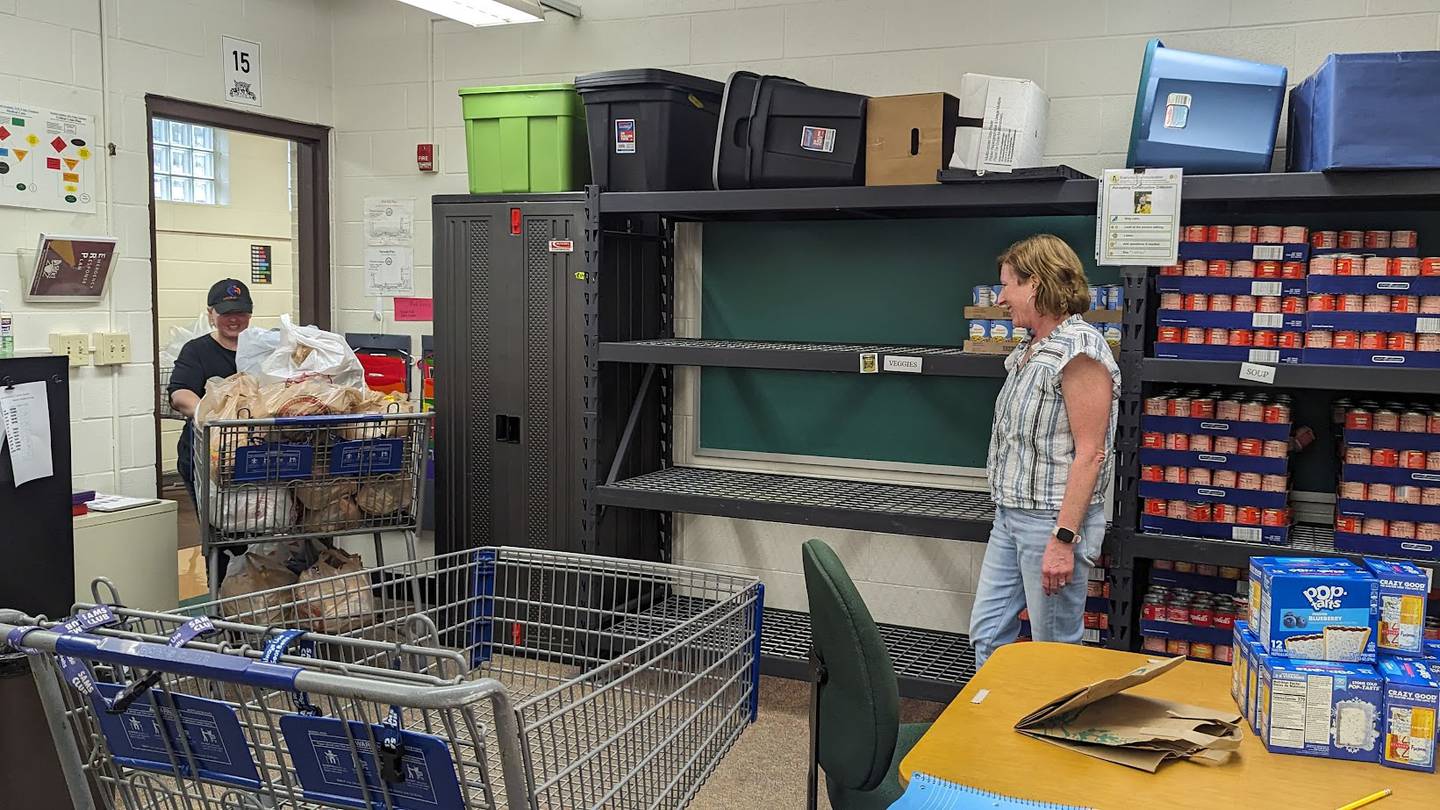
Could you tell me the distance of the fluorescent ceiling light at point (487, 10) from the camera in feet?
15.3

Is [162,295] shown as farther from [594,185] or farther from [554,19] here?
[594,185]

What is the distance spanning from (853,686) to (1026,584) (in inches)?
48.2

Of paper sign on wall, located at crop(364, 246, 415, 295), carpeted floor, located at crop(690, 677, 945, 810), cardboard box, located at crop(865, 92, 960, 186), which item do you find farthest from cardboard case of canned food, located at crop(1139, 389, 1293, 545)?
paper sign on wall, located at crop(364, 246, 415, 295)

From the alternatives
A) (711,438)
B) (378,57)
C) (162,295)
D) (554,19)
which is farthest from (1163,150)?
(162,295)

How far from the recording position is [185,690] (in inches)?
66.7

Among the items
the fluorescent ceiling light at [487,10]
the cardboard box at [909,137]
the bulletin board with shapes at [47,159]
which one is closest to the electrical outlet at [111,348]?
the bulletin board with shapes at [47,159]

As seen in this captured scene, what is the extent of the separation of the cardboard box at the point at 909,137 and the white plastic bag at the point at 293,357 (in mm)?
2091

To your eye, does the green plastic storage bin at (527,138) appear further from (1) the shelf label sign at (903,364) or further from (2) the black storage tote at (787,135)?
(1) the shelf label sign at (903,364)

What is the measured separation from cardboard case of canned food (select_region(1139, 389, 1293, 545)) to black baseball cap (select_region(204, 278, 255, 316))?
3.49 metres

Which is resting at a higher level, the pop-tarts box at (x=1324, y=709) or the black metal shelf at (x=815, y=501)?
the pop-tarts box at (x=1324, y=709)

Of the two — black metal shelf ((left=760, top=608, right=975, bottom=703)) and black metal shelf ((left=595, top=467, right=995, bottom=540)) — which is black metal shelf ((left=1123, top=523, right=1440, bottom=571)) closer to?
black metal shelf ((left=595, top=467, right=995, bottom=540))

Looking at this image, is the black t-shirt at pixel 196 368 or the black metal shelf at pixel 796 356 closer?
the black metal shelf at pixel 796 356

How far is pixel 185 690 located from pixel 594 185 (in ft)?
9.89

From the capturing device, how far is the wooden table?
1.78m
